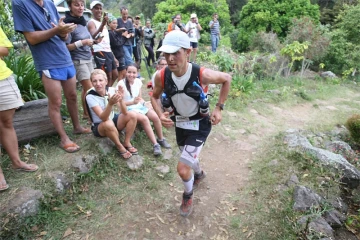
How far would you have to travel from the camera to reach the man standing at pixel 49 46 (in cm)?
269

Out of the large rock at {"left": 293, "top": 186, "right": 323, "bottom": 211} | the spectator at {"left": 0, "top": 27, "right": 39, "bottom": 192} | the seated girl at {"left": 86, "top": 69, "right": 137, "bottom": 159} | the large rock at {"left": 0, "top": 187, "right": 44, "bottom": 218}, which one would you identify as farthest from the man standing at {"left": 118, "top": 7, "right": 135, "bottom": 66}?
the large rock at {"left": 293, "top": 186, "right": 323, "bottom": 211}

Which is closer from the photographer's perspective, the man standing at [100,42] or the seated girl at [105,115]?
the seated girl at [105,115]

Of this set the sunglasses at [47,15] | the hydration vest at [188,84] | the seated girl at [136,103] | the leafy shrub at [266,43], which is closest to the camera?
the hydration vest at [188,84]

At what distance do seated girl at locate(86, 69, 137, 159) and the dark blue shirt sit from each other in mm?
422

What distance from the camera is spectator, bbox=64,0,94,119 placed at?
11.4 feet

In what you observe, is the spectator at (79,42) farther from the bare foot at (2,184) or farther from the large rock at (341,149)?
the large rock at (341,149)

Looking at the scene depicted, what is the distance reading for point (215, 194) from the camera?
3373 mm

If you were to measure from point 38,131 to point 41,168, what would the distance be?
65 centimetres

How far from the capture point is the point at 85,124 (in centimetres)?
412

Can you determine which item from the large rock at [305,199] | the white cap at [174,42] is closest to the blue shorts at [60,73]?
the white cap at [174,42]

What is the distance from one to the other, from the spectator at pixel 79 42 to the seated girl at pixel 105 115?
0.47 metres

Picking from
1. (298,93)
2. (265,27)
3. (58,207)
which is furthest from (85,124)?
(265,27)

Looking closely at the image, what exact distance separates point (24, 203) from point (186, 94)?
6.50 feet

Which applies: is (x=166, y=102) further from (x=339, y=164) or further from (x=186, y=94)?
(x=339, y=164)
